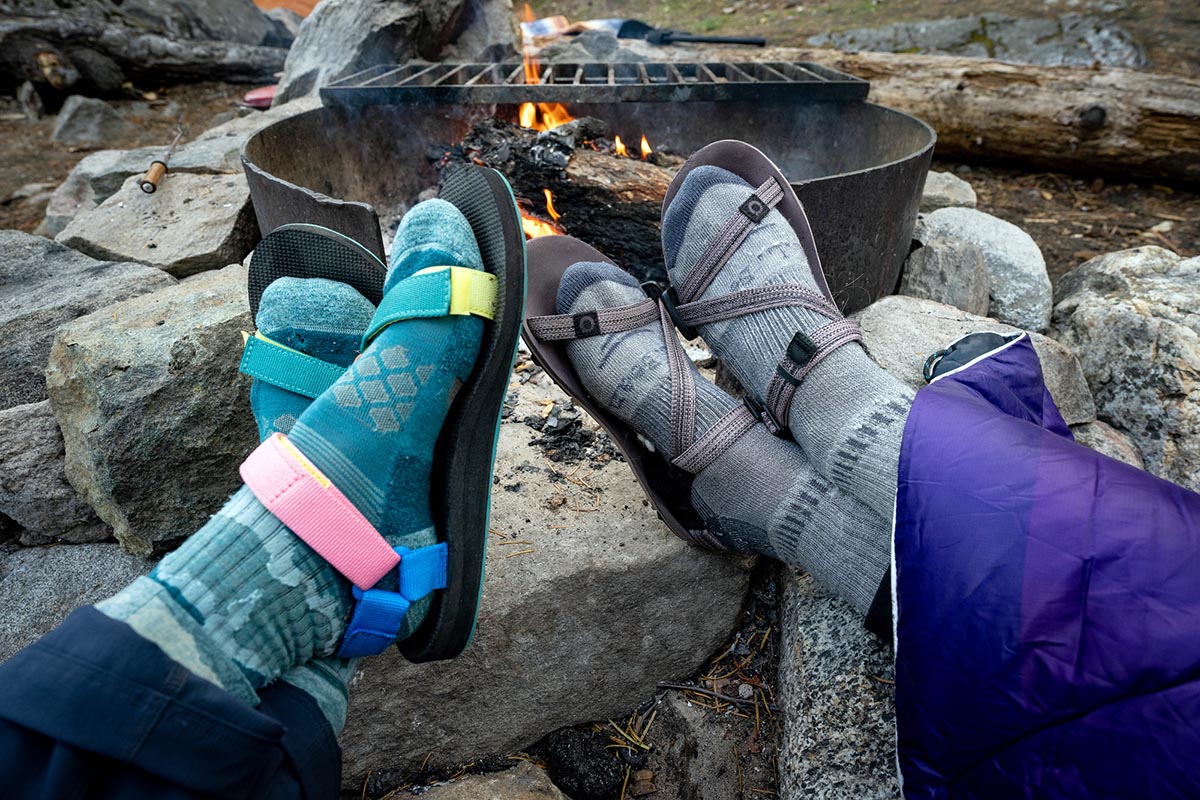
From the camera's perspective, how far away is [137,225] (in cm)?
247

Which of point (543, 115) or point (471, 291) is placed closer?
point (471, 291)

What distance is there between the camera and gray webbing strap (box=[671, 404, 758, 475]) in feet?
4.43

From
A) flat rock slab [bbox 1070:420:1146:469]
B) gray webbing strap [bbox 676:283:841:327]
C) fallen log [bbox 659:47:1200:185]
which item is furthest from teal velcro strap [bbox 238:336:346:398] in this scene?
fallen log [bbox 659:47:1200:185]

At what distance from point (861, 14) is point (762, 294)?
261 inches

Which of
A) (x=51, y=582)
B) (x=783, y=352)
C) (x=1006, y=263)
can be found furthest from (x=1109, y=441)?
(x=51, y=582)

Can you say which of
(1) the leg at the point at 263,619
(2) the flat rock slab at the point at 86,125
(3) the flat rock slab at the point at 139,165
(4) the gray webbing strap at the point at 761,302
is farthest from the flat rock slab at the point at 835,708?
(2) the flat rock slab at the point at 86,125

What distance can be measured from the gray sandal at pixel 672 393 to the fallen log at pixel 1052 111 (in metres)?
3.16

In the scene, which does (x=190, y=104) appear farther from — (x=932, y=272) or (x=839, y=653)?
(x=839, y=653)

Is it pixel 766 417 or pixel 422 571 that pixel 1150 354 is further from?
pixel 422 571

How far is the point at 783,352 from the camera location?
142 cm

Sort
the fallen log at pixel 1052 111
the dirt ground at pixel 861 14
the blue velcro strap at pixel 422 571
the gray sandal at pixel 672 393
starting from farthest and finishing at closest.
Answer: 1. the dirt ground at pixel 861 14
2. the fallen log at pixel 1052 111
3. the gray sandal at pixel 672 393
4. the blue velcro strap at pixel 422 571

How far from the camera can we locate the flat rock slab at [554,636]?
131 centimetres

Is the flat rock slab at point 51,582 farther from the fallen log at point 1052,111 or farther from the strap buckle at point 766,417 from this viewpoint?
the fallen log at point 1052,111

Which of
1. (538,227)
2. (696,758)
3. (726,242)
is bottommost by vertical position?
(696,758)
